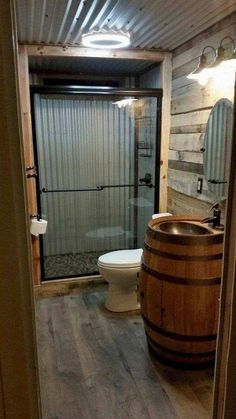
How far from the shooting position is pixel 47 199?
3.20 m

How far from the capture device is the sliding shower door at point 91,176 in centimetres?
307

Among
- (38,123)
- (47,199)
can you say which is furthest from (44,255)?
(38,123)

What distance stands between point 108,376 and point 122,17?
7.29 ft

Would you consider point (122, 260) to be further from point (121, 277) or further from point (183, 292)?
point (183, 292)

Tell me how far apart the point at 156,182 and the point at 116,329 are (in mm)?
1419

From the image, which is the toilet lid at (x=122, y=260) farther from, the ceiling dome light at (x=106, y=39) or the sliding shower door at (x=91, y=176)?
the ceiling dome light at (x=106, y=39)

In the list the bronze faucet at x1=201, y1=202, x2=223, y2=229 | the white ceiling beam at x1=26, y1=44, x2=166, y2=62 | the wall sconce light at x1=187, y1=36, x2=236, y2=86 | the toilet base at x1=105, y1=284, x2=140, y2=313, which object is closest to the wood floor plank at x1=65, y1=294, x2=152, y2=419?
the toilet base at x1=105, y1=284, x2=140, y2=313

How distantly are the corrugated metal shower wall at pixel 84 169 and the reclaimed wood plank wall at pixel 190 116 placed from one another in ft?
2.00

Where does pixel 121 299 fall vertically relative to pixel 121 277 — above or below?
below

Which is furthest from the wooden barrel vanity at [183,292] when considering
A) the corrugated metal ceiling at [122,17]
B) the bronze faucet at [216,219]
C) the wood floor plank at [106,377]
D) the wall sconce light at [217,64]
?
the corrugated metal ceiling at [122,17]

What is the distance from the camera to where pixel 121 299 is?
2664 millimetres

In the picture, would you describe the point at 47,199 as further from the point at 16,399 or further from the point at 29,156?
the point at 16,399

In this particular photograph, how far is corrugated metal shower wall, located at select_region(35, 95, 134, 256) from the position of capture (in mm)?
3061

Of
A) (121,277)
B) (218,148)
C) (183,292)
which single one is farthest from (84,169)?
(183,292)
